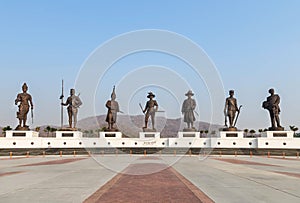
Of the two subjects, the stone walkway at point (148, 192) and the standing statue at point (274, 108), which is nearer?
the stone walkway at point (148, 192)

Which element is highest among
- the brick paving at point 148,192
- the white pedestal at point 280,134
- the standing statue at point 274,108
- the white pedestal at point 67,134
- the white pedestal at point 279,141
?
the standing statue at point 274,108

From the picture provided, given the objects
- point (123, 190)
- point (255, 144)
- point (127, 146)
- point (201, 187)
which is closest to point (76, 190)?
point (123, 190)

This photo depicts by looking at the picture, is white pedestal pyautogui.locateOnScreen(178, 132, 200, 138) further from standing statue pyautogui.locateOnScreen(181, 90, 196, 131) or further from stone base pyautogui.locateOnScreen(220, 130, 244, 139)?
stone base pyautogui.locateOnScreen(220, 130, 244, 139)

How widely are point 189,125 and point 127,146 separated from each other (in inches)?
369

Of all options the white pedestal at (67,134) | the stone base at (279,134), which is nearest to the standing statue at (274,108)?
the stone base at (279,134)

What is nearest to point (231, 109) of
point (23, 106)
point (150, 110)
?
point (150, 110)

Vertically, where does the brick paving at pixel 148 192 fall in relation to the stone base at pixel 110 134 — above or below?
below

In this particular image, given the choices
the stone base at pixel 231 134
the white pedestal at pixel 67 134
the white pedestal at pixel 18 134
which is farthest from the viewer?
the white pedestal at pixel 67 134

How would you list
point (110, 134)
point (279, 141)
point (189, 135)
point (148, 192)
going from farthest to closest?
point (110, 134) < point (189, 135) < point (279, 141) < point (148, 192)

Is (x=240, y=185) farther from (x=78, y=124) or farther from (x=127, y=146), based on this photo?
(x=78, y=124)

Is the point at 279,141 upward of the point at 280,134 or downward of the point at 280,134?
downward

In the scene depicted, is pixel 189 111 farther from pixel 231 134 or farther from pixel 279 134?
pixel 279 134

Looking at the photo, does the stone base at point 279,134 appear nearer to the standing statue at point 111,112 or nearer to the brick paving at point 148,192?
the standing statue at point 111,112

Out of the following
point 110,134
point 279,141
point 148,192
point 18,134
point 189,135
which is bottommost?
point 148,192
